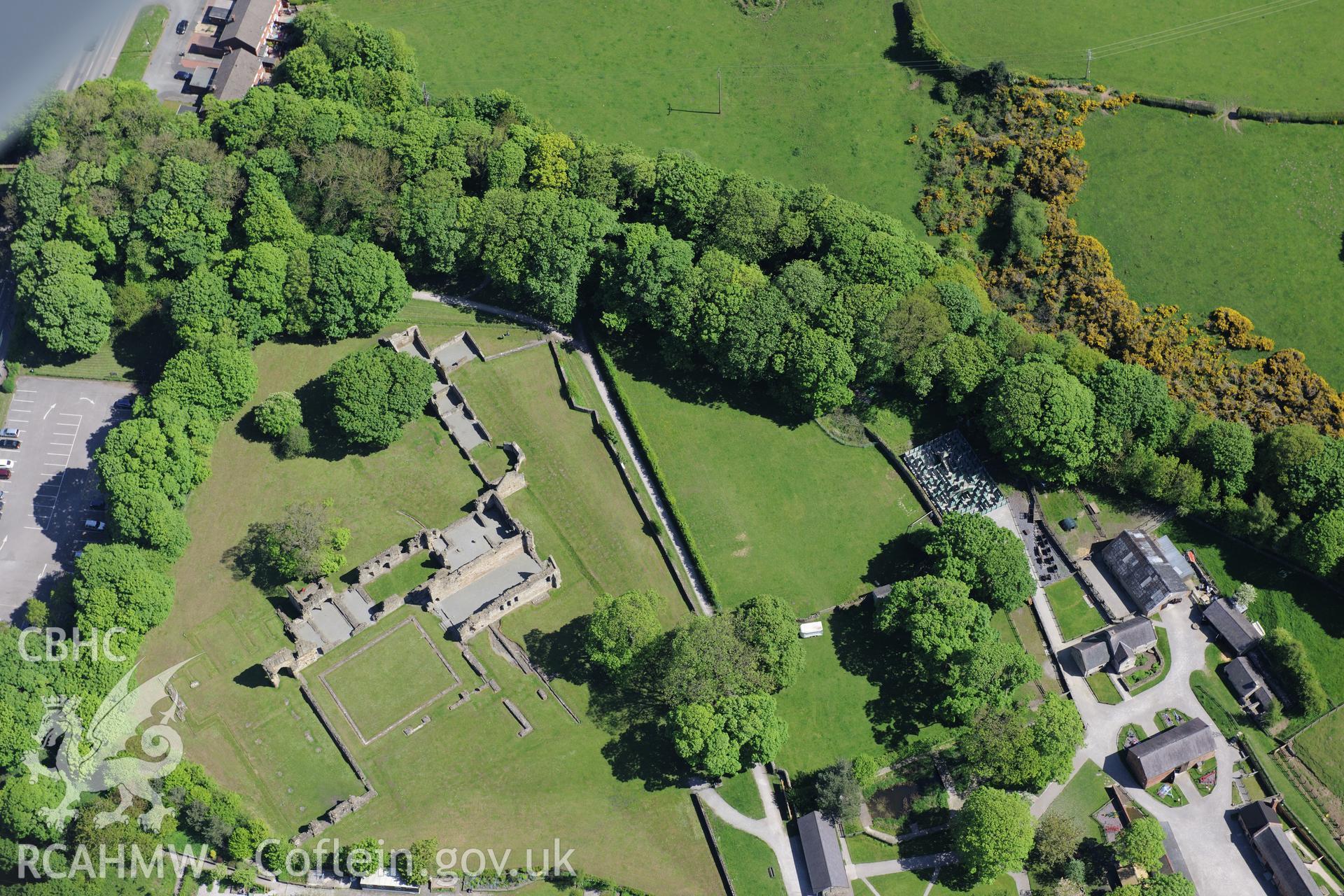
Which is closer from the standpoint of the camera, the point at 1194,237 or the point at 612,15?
the point at 1194,237

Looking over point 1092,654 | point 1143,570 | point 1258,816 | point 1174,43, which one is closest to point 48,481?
point 1092,654

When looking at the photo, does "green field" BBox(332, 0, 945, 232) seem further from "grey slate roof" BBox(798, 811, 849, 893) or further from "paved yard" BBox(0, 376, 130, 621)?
"grey slate roof" BBox(798, 811, 849, 893)

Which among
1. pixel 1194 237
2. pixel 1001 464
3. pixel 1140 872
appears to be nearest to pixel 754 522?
pixel 1001 464

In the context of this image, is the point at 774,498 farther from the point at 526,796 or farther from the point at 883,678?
the point at 526,796

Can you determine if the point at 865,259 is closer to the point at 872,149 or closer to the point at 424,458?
the point at 872,149

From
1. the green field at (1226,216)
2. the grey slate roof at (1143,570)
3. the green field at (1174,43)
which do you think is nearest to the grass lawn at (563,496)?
the grey slate roof at (1143,570)
